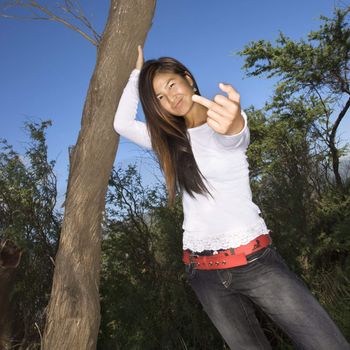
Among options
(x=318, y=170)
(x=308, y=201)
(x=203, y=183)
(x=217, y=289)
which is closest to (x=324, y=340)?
(x=217, y=289)

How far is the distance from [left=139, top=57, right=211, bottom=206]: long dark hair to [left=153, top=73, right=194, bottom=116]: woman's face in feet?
0.08

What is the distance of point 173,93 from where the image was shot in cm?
182

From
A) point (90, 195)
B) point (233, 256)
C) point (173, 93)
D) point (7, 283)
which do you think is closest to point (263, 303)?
point (233, 256)

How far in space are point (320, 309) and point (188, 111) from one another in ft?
3.35

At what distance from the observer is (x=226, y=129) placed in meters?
1.34

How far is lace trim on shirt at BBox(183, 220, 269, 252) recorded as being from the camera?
162 cm

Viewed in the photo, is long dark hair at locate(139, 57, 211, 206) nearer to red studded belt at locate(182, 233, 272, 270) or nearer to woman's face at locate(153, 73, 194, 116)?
woman's face at locate(153, 73, 194, 116)

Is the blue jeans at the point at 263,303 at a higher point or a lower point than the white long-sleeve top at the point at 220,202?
lower

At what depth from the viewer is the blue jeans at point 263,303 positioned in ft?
4.94

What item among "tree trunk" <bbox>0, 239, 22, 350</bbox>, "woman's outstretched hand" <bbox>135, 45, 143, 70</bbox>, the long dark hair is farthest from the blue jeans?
"tree trunk" <bbox>0, 239, 22, 350</bbox>

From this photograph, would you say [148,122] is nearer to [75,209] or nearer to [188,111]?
[188,111]

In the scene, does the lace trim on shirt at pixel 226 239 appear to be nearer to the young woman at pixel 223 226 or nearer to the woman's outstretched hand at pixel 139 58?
the young woman at pixel 223 226

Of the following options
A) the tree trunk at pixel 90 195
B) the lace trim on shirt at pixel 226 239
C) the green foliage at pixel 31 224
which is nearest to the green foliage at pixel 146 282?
the green foliage at pixel 31 224

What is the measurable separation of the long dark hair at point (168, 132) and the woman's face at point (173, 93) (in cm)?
2
